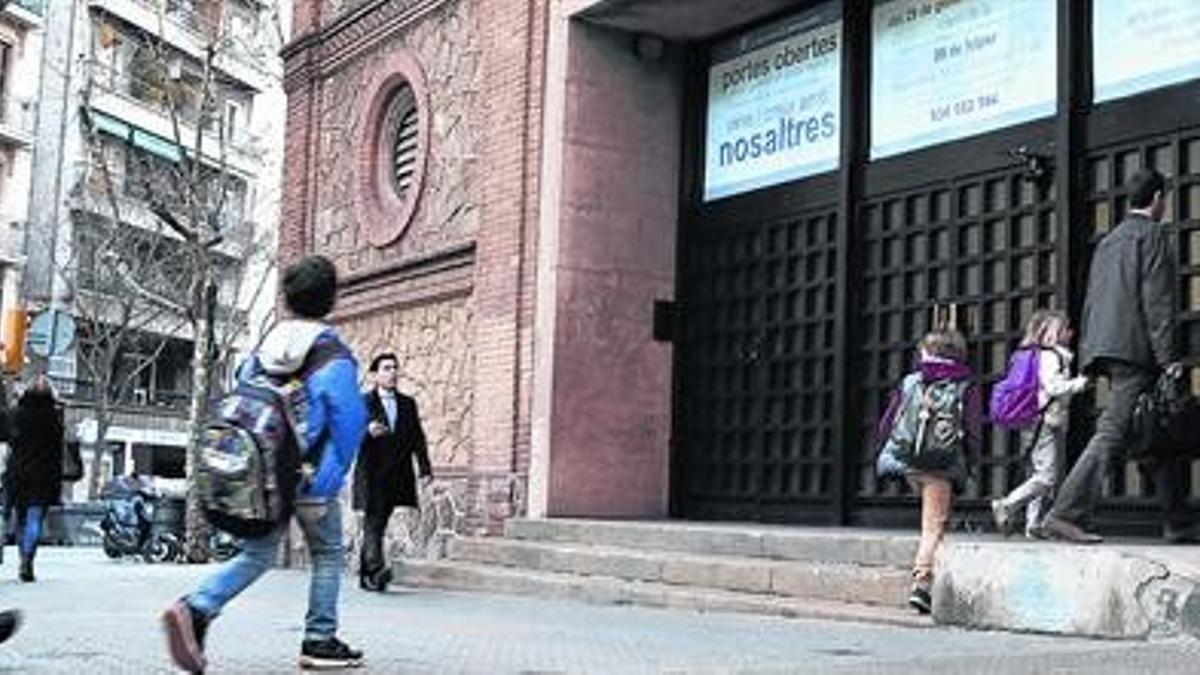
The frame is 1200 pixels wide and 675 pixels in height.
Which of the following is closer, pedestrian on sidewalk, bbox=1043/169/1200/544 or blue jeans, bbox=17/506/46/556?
pedestrian on sidewalk, bbox=1043/169/1200/544

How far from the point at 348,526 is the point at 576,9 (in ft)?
19.4

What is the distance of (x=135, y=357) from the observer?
150 ft

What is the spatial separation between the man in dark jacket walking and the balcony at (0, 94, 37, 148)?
40003 mm

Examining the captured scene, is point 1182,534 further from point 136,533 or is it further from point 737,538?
point 136,533

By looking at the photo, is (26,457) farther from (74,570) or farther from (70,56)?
(70,56)

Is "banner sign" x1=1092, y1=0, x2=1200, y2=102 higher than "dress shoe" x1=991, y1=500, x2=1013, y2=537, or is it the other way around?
"banner sign" x1=1092, y1=0, x2=1200, y2=102

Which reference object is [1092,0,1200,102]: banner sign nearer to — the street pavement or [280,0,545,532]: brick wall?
the street pavement

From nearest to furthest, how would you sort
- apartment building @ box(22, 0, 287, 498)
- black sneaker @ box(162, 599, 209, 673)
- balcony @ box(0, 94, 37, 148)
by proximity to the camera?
1. black sneaker @ box(162, 599, 209, 673)
2. apartment building @ box(22, 0, 287, 498)
3. balcony @ box(0, 94, 37, 148)

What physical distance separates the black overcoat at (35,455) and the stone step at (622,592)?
3.10m

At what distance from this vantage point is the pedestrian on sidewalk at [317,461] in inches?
242

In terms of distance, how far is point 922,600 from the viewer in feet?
27.2

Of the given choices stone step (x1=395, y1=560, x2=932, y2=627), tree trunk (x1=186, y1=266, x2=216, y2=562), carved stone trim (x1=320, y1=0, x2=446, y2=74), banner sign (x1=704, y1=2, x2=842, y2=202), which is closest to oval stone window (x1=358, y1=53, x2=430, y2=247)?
carved stone trim (x1=320, y1=0, x2=446, y2=74)

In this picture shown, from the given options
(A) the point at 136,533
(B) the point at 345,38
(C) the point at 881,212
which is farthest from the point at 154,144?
(C) the point at 881,212

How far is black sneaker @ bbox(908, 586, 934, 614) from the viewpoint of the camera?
8268 millimetres
